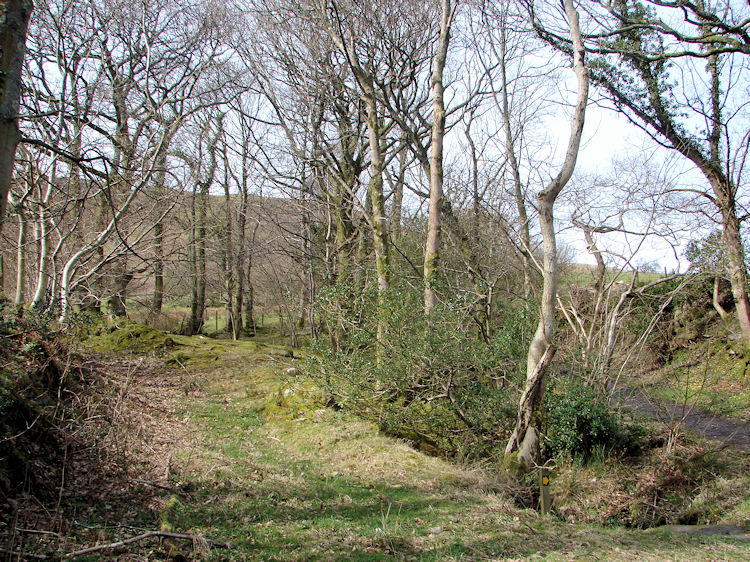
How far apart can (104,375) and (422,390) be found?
436cm

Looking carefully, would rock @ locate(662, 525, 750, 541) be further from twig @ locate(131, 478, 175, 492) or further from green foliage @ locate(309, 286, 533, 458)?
twig @ locate(131, 478, 175, 492)

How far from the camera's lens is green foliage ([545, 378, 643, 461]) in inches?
277

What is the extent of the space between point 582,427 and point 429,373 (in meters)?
2.20

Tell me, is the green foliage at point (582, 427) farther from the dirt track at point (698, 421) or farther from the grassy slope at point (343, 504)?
the grassy slope at point (343, 504)

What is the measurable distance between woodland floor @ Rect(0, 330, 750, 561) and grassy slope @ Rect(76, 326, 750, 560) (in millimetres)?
20

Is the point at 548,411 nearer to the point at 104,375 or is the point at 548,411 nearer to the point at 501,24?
the point at 104,375

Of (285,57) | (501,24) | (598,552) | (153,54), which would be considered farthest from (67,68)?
(598,552)

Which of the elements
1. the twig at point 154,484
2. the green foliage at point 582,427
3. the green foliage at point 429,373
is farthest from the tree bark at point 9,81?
the green foliage at point 582,427

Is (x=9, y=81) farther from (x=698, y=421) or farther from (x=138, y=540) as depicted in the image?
(x=698, y=421)

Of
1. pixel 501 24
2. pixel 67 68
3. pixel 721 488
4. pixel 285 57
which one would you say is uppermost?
pixel 501 24

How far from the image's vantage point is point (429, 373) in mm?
7617

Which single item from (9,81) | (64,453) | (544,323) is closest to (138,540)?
(64,453)

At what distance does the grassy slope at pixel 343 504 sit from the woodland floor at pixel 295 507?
Result: 20 mm

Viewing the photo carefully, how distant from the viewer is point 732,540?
4797mm
